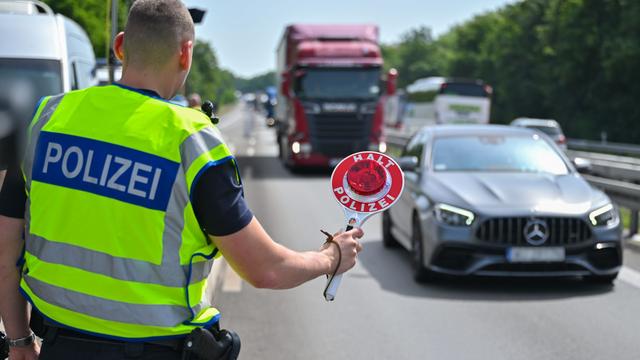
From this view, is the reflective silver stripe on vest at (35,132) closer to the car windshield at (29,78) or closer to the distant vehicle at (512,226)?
the distant vehicle at (512,226)

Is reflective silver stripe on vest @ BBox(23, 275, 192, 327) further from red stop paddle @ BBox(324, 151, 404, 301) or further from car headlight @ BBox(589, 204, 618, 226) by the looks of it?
car headlight @ BBox(589, 204, 618, 226)

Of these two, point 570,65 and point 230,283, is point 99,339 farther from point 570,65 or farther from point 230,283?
point 570,65

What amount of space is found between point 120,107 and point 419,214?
22.0 ft

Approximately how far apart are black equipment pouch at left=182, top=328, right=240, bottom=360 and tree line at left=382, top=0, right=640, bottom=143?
49157 millimetres

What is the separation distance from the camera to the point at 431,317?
7.35m

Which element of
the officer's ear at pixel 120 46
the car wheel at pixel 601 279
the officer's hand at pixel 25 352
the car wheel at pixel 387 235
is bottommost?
the car wheel at pixel 387 235

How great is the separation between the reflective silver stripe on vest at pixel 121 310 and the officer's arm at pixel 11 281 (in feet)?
0.88

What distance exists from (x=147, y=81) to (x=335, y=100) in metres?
20.9

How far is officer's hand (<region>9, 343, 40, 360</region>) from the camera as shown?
2816 mm

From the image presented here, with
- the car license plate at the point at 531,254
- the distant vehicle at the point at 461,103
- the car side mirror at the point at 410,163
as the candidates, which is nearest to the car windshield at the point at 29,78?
the car side mirror at the point at 410,163

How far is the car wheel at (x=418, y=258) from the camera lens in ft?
28.6

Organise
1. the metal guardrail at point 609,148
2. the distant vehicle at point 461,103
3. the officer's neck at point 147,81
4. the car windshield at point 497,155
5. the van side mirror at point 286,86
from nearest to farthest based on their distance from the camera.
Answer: the officer's neck at point 147,81
the car windshield at point 497,155
the van side mirror at point 286,86
the metal guardrail at point 609,148
the distant vehicle at point 461,103

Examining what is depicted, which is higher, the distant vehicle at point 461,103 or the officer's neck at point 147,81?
the officer's neck at point 147,81

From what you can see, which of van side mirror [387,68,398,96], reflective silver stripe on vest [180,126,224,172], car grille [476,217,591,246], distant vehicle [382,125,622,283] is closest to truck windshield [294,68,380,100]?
van side mirror [387,68,398,96]
